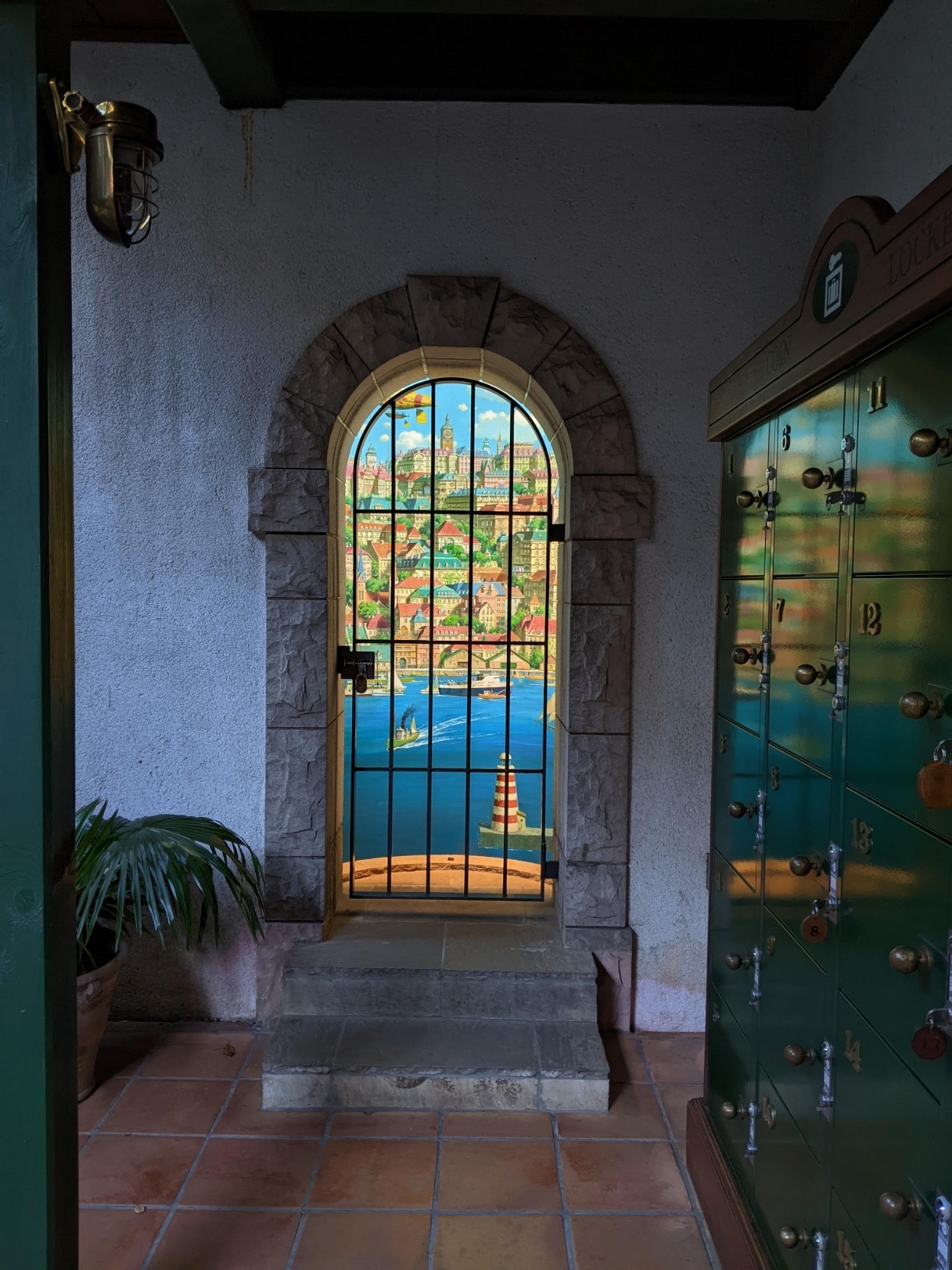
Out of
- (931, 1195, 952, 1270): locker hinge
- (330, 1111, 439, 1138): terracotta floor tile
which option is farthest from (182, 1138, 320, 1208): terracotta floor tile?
(931, 1195, 952, 1270): locker hinge

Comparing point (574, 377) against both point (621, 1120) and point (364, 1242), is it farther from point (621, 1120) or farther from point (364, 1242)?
point (364, 1242)

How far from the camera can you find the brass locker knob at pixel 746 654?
216 centimetres

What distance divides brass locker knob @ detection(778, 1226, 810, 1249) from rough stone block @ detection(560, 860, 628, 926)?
1.63 m

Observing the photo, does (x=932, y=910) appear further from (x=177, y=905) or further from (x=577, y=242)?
(x=577, y=242)

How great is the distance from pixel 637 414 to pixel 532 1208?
8.47 ft

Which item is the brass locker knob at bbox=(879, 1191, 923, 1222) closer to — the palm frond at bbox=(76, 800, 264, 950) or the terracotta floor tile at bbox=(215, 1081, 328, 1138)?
the terracotta floor tile at bbox=(215, 1081, 328, 1138)

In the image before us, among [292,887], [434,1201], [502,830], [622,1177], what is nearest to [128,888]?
[292,887]

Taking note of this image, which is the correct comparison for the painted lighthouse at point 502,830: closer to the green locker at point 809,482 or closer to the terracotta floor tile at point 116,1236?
the terracotta floor tile at point 116,1236

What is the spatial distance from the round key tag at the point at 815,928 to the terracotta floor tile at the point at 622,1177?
1303mm

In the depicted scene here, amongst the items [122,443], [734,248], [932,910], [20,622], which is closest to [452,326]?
[734,248]

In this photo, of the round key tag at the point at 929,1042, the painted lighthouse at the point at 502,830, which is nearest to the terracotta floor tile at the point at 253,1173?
the round key tag at the point at 929,1042

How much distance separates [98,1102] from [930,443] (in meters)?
3.12

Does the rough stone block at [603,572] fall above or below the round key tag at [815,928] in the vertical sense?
above

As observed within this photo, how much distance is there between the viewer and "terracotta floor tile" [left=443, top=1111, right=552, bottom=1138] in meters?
2.90
